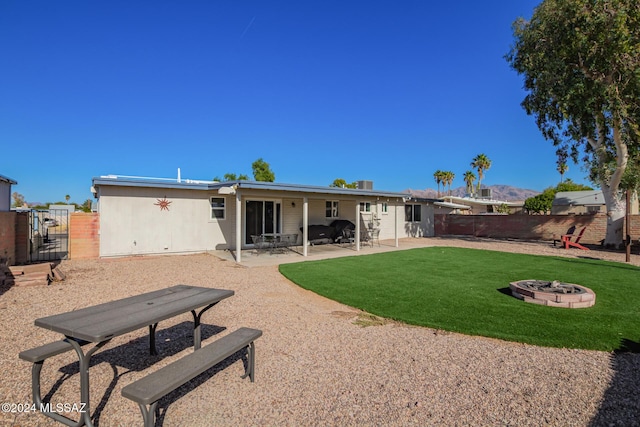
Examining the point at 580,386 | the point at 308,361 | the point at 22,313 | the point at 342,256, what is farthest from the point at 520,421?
the point at 342,256

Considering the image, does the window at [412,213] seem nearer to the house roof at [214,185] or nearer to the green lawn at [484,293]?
the house roof at [214,185]

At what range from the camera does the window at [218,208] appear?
1347cm

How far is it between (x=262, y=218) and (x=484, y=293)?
9827 millimetres

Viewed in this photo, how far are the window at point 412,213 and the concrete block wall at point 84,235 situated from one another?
1618cm

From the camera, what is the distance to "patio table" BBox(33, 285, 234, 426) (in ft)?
7.87

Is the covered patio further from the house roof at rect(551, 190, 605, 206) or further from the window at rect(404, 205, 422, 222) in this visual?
the house roof at rect(551, 190, 605, 206)

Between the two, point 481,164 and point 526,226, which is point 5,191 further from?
point 481,164

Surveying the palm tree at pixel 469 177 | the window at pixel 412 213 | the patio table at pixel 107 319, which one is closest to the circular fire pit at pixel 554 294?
the patio table at pixel 107 319

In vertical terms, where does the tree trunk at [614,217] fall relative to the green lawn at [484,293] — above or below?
above

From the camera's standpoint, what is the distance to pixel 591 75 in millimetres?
13711

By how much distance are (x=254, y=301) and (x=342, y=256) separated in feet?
20.9

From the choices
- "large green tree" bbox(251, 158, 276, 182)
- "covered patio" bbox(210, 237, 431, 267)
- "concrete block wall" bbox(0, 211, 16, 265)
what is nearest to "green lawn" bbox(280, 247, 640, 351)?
"covered patio" bbox(210, 237, 431, 267)

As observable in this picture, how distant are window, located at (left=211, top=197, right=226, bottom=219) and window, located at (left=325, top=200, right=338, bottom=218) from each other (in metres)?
5.42

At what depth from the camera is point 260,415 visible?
2732 mm
